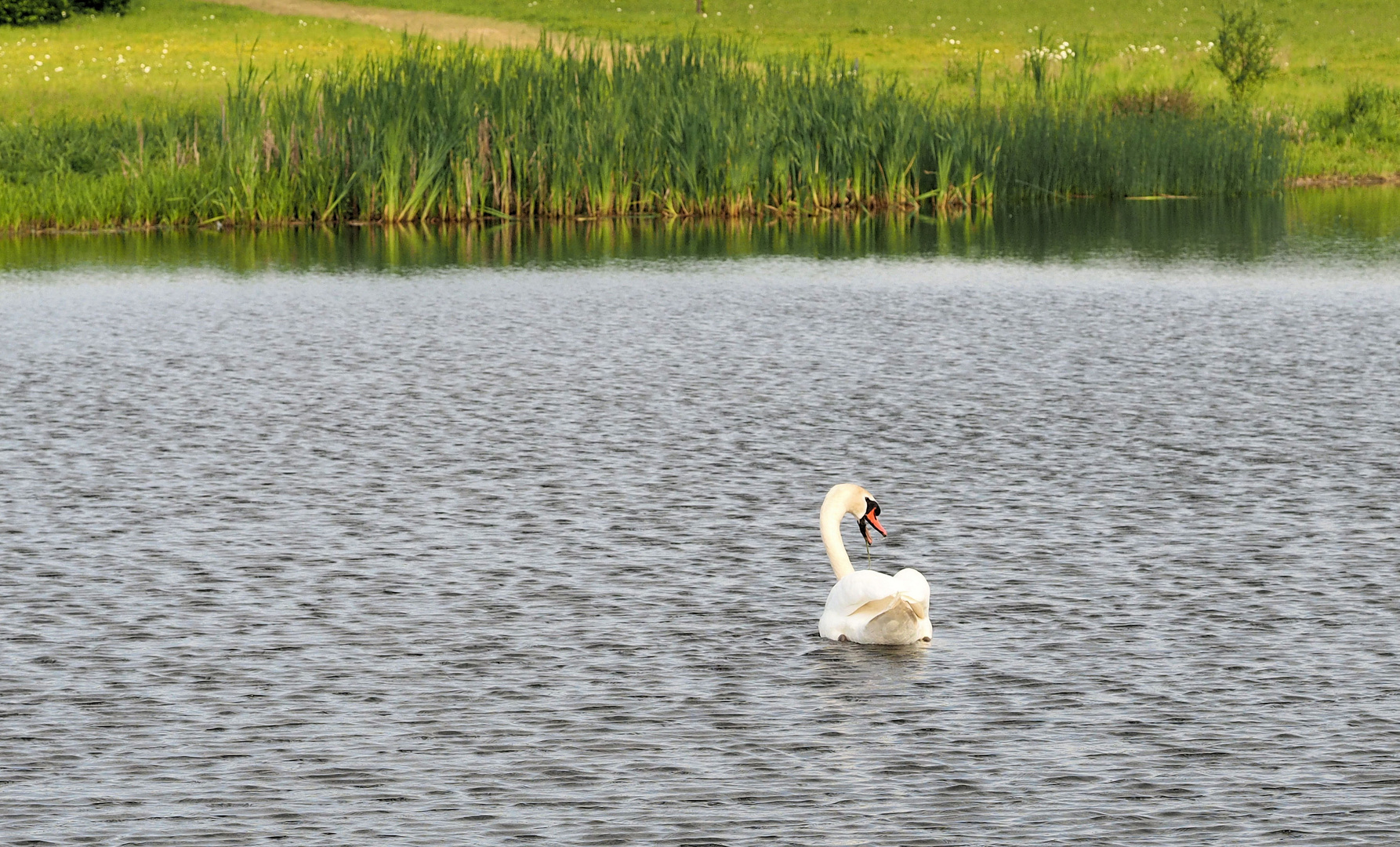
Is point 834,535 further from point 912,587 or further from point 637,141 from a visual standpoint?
point 637,141

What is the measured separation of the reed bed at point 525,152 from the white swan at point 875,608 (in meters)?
18.8

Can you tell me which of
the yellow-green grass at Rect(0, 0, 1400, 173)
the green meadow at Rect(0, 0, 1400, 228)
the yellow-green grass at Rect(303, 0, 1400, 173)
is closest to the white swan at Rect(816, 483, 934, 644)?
the green meadow at Rect(0, 0, 1400, 228)

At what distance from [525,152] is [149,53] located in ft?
87.5

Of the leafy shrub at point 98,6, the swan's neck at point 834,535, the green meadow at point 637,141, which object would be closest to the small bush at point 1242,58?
the green meadow at point 637,141

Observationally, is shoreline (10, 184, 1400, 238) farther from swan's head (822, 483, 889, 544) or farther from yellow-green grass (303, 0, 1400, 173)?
swan's head (822, 483, 889, 544)

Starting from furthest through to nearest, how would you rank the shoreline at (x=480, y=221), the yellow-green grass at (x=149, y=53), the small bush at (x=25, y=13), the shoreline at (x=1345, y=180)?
the small bush at (x=25, y=13), the yellow-green grass at (x=149, y=53), the shoreline at (x=1345, y=180), the shoreline at (x=480, y=221)

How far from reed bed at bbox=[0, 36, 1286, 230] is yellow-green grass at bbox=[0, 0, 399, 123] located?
28.1 feet

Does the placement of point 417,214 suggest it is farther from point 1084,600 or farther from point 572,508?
point 1084,600

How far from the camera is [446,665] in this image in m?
7.32

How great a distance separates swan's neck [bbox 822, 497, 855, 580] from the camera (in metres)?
7.71

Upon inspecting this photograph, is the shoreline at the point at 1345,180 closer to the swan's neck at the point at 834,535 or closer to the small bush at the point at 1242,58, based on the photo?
the small bush at the point at 1242,58

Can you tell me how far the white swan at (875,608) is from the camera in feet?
23.8

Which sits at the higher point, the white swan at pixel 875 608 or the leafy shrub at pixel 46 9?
the leafy shrub at pixel 46 9

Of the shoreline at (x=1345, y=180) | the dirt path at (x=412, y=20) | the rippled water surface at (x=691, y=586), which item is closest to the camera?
the rippled water surface at (x=691, y=586)
